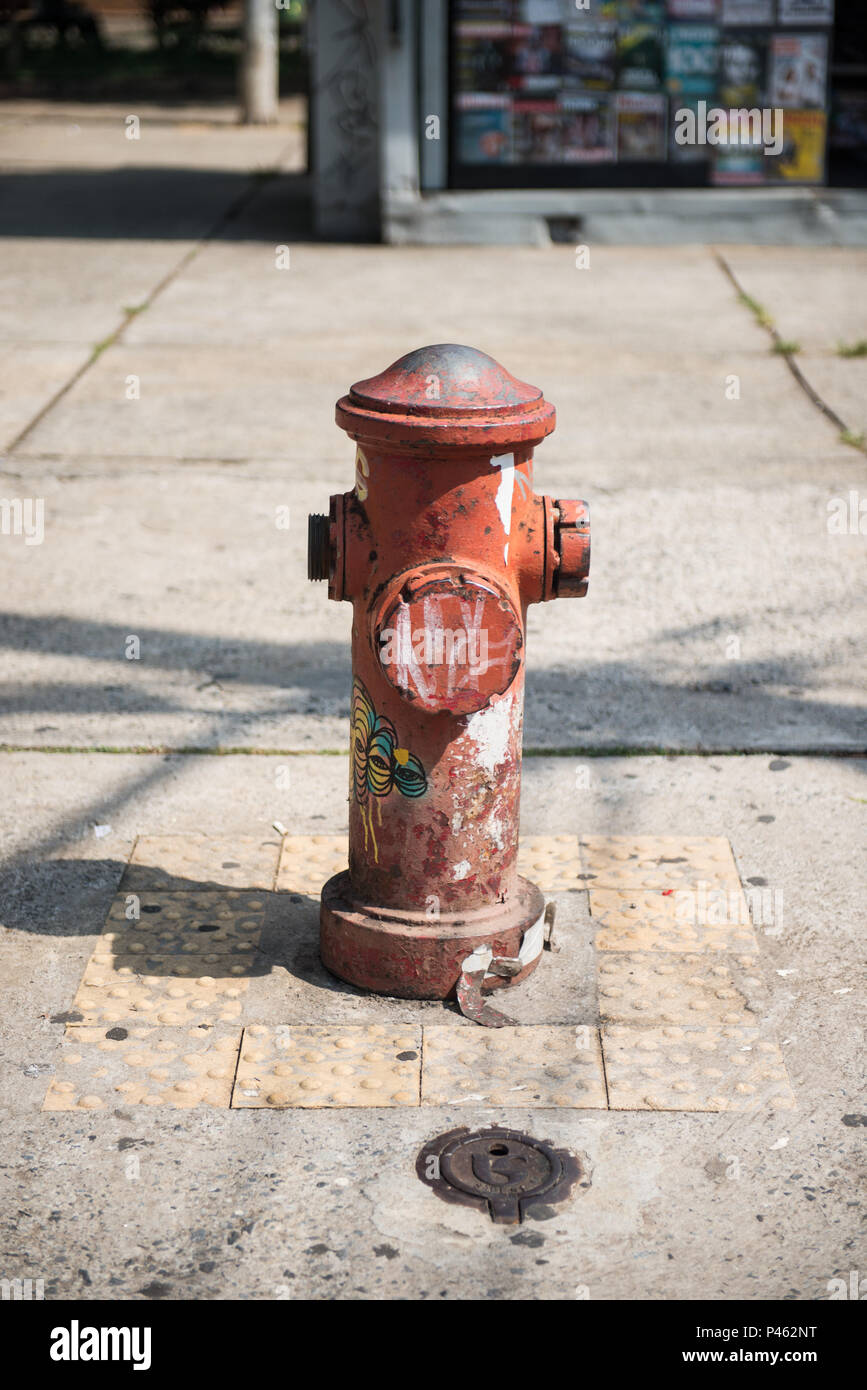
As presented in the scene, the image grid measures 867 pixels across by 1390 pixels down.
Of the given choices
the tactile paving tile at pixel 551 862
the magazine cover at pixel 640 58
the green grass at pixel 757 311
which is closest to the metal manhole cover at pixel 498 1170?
the tactile paving tile at pixel 551 862

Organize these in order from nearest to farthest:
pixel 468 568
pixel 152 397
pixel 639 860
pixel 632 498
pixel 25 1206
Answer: pixel 25 1206
pixel 468 568
pixel 639 860
pixel 632 498
pixel 152 397

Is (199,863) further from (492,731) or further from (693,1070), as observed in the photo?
(693,1070)

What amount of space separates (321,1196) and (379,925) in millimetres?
698

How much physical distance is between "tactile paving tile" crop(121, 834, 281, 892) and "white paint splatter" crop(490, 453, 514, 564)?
3.95 feet

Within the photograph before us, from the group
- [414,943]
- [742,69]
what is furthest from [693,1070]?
[742,69]

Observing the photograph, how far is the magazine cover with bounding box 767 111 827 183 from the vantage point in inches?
487

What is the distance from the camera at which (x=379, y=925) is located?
3.32 meters

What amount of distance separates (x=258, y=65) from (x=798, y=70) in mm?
10221

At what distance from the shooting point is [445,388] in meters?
3.03

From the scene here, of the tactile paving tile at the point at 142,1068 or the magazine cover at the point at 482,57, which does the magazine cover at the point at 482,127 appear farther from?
the tactile paving tile at the point at 142,1068

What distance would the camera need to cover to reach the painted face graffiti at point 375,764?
322cm

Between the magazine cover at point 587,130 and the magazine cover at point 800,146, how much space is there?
1.35 meters
